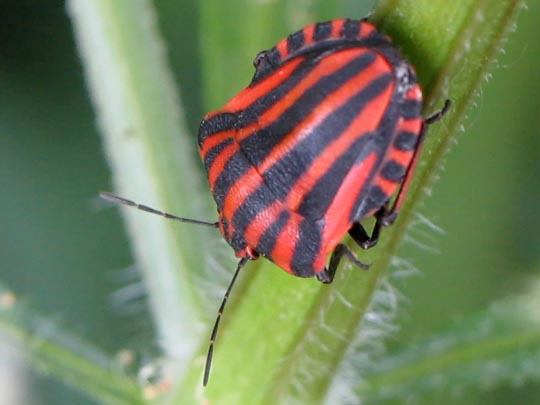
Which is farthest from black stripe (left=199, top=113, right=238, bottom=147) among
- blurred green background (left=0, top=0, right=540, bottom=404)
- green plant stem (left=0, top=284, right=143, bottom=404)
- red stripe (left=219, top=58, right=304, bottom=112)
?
blurred green background (left=0, top=0, right=540, bottom=404)

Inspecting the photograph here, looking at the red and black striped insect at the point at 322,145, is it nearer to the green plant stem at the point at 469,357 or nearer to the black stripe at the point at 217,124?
the black stripe at the point at 217,124

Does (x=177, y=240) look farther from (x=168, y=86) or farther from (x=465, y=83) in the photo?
(x=465, y=83)

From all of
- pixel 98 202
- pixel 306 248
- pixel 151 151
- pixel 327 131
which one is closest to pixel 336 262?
pixel 306 248

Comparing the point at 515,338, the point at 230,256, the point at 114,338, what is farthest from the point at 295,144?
the point at 114,338

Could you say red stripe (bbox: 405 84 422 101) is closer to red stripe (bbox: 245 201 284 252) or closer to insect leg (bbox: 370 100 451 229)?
insect leg (bbox: 370 100 451 229)

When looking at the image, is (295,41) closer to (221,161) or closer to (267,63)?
(267,63)

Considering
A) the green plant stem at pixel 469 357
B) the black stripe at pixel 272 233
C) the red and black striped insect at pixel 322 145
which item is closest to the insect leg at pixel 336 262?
the red and black striped insect at pixel 322 145
